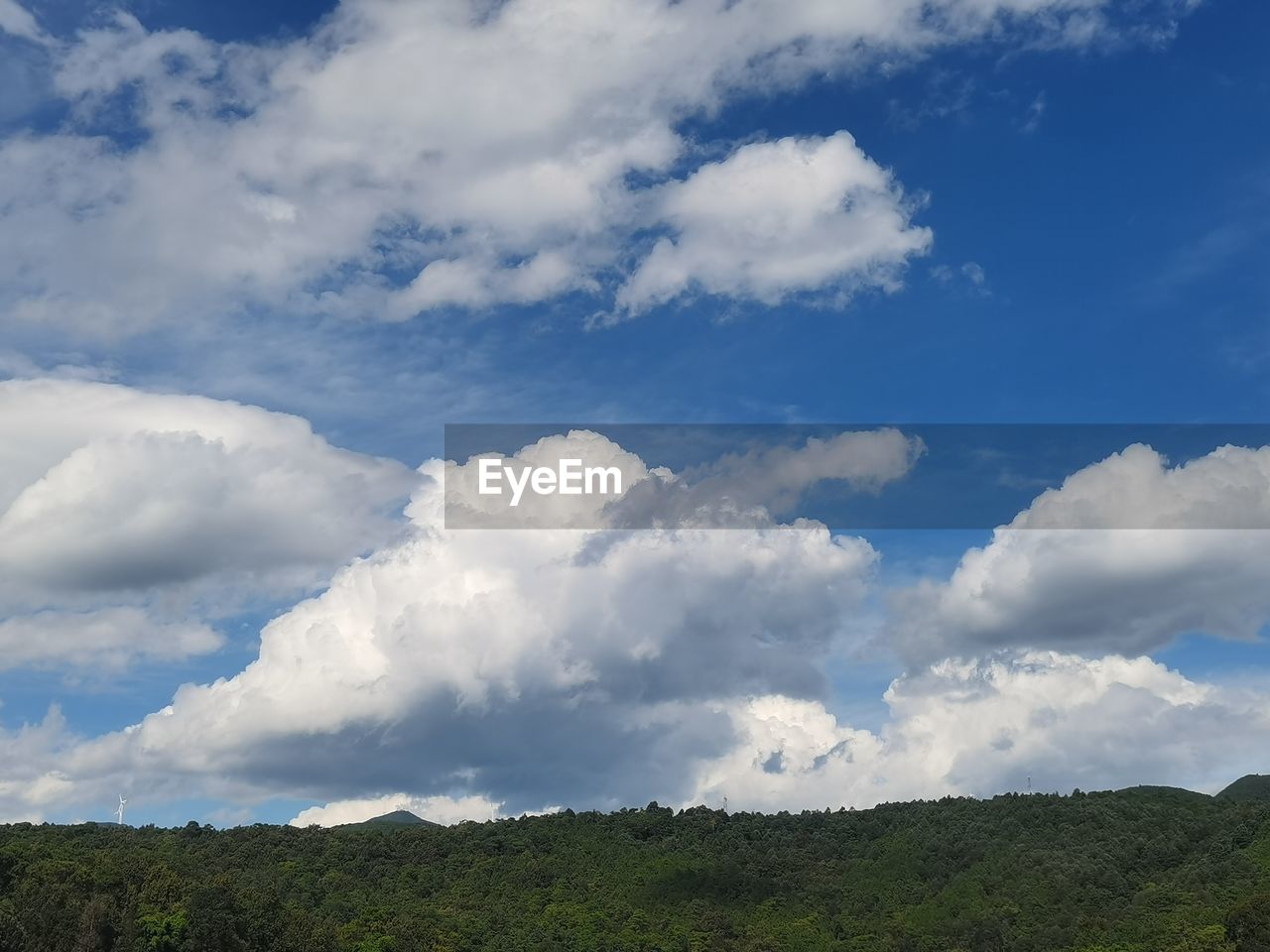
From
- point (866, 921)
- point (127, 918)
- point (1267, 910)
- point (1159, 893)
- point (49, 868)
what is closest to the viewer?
point (127, 918)

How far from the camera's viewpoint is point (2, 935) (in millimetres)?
93188

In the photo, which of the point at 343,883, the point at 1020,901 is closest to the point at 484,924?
the point at 343,883

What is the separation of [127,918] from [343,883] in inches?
3607

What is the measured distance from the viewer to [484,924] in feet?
549

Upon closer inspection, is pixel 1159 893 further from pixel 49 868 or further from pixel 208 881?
pixel 49 868

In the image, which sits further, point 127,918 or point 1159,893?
point 1159,893

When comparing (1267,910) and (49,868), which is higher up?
(49,868)

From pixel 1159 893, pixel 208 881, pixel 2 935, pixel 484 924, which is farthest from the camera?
pixel 1159 893

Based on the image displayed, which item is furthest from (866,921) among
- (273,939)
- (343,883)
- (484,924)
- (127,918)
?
(127,918)

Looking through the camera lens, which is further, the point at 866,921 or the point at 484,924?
the point at 866,921

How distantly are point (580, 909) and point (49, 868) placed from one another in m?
90.3

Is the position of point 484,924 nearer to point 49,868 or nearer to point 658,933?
point 658,933

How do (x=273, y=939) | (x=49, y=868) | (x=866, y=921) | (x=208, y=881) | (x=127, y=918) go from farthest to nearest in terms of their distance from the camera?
(x=866, y=921) → (x=208, y=881) → (x=273, y=939) → (x=49, y=868) → (x=127, y=918)

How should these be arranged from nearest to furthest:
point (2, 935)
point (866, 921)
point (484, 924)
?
point (2, 935) < point (484, 924) < point (866, 921)
